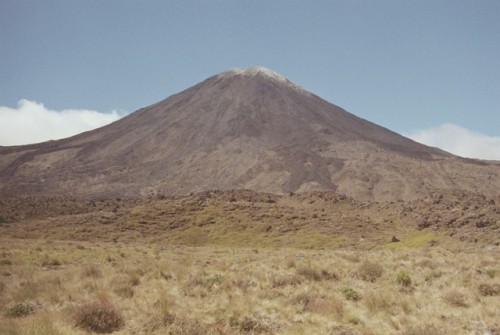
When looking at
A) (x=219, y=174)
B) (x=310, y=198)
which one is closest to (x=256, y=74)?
(x=219, y=174)

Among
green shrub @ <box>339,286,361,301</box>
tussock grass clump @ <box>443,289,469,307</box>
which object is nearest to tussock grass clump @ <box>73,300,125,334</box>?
green shrub @ <box>339,286,361,301</box>

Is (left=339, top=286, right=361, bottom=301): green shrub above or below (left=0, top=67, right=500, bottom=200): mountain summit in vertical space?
below

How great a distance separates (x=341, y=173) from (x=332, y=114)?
6260 cm

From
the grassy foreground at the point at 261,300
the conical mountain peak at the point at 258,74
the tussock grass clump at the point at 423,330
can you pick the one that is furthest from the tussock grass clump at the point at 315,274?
the conical mountain peak at the point at 258,74

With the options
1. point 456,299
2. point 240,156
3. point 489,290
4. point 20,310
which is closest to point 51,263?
point 20,310

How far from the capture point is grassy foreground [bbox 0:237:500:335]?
827 centimetres

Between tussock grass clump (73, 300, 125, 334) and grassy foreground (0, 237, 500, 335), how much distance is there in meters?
0.02

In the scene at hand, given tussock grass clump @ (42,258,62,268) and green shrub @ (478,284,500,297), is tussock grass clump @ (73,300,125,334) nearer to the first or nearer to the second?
green shrub @ (478,284,500,297)

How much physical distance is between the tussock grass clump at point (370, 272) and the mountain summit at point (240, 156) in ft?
269

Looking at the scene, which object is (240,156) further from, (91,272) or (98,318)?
(98,318)

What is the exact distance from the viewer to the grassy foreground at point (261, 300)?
27.1 feet

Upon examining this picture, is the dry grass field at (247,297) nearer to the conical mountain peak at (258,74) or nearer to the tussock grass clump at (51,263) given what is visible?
the tussock grass clump at (51,263)

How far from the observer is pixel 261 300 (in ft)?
33.7

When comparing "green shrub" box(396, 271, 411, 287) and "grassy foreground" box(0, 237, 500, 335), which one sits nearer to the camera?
"grassy foreground" box(0, 237, 500, 335)
